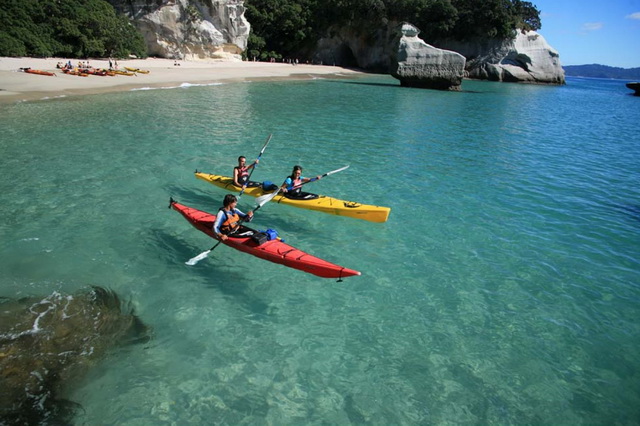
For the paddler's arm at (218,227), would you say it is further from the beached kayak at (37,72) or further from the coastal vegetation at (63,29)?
the coastal vegetation at (63,29)

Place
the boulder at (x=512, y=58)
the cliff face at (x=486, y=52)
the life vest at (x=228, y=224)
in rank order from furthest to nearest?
the cliff face at (x=486, y=52)
the boulder at (x=512, y=58)
the life vest at (x=228, y=224)

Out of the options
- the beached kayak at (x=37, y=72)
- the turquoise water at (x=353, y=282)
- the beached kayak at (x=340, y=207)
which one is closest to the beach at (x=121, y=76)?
the beached kayak at (x=37, y=72)

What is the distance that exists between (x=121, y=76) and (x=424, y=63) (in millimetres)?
32062

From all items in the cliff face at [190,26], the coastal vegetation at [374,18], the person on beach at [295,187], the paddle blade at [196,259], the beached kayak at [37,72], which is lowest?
the paddle blade at [196,259]

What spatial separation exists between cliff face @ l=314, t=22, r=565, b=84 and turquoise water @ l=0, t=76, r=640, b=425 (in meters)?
59.1

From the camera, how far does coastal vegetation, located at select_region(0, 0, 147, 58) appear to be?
115 ft

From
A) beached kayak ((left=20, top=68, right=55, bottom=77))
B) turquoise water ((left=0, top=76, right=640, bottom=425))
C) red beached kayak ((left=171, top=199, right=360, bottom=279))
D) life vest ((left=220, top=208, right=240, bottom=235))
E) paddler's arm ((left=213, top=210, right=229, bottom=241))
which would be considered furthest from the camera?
beached kayak ((left=20, top=68, right=55, bottom=77))

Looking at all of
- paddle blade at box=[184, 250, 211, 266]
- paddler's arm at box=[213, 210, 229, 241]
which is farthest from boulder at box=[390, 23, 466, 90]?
paddle blade at box=[184, 250, 211, 266]

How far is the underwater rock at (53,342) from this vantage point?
4.87m

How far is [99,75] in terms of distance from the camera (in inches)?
1318

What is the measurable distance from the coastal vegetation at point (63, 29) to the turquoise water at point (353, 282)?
25721mm

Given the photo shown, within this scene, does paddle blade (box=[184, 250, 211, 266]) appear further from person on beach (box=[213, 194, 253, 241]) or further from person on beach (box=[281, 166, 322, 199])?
person on beach (box=[281, 166, 322, 199])

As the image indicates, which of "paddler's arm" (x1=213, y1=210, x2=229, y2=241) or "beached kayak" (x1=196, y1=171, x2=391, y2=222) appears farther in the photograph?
"beached kayak" (x1=196, y1=171, x2=391, y2=222)

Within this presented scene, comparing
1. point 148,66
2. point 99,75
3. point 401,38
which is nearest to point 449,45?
point 401,38
